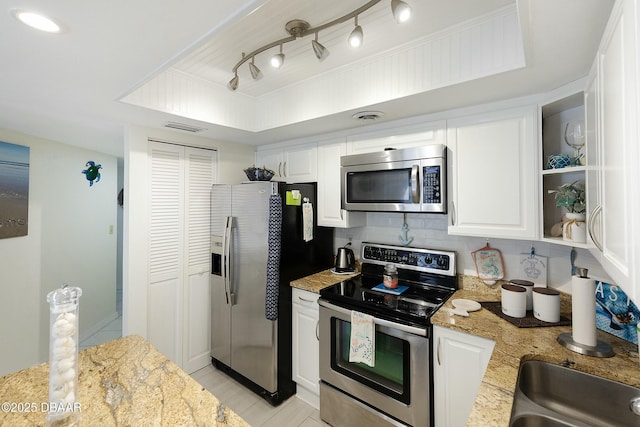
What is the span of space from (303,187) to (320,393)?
5.23 feet

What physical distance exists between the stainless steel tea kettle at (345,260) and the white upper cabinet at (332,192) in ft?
0.90

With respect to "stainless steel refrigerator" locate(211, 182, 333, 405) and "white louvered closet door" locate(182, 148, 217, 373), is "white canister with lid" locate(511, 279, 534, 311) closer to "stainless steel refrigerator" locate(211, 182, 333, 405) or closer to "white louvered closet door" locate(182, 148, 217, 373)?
"stainless steel refrigerator" locate(211, 182, 333, 405)

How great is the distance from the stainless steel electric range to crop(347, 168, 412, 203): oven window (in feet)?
1.67

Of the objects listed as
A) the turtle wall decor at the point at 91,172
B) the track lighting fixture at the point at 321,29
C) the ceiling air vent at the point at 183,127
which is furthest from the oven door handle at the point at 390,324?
the turtle wall decor at the point at 91,172

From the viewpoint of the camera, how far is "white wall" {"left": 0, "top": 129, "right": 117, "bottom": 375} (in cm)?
246

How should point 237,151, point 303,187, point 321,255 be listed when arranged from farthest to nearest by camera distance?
point 237,151 → point 321,255 → point 303,187

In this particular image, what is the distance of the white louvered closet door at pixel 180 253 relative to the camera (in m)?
2.42

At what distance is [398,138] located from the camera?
2.13 meters

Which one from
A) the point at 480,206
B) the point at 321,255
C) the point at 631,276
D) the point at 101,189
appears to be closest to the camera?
the point at 631,276

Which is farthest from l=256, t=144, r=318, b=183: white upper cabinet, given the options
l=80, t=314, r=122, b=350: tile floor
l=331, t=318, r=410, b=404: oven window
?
l=80, t=314, r=122, b=350: tile floor

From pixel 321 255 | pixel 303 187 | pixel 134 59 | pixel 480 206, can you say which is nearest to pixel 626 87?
pixel 480 206

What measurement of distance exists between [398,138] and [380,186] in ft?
1.25

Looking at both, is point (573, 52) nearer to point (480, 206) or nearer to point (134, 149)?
point (480, 206)

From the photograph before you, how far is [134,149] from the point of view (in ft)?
7.43
